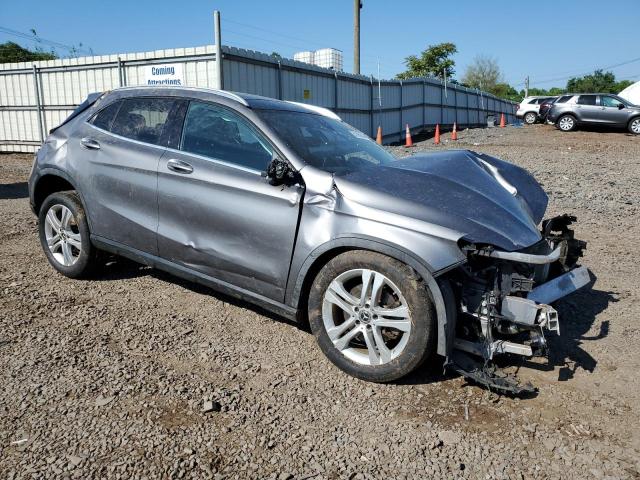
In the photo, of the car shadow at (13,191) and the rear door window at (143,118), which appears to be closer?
the rear door window at (143,118)

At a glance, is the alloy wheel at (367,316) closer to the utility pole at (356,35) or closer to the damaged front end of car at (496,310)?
the damaged front end of car at (496,310)

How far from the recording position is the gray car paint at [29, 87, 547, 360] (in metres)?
3.06

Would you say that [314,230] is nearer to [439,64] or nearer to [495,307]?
[495,307]

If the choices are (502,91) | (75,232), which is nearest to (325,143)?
(75,232)

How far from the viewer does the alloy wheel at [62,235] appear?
15.3ft

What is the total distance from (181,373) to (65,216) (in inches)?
87.4

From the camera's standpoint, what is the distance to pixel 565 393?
122 inches

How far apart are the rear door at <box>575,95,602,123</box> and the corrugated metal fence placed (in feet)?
25.3

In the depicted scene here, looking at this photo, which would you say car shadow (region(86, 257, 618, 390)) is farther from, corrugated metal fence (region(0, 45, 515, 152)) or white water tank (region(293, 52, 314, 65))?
white water tank (region(293, 52, 314, 65))

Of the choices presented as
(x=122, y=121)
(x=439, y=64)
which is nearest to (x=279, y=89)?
(x=122, y=121)

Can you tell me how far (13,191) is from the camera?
31.4ft

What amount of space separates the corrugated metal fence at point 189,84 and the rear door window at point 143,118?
797cm

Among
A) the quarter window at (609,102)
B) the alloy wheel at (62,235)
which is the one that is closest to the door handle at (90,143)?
the alloy wheel at (62,235)

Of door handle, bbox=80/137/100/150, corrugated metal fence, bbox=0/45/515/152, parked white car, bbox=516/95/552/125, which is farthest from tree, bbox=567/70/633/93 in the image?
door handle, bbox=80/137/100/150
